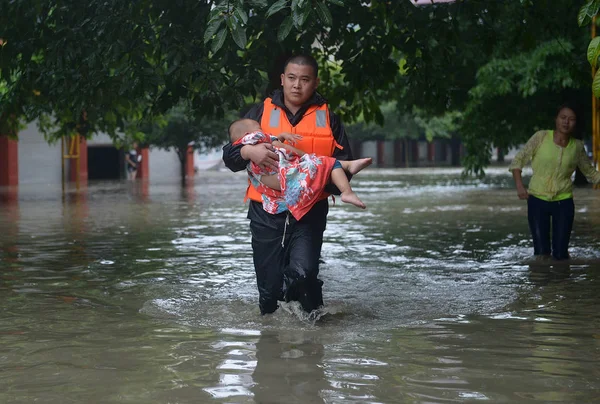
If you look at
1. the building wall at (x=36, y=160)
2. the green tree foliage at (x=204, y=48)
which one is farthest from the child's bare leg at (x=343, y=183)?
the building wall at (x=36, y=160)

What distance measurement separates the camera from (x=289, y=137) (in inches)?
279

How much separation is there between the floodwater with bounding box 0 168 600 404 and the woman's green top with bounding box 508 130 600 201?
2.73 ft

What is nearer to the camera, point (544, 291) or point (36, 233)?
point (544, 291)

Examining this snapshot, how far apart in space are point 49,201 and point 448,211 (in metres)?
11.2

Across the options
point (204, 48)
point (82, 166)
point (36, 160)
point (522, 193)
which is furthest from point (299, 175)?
point (82, 166)

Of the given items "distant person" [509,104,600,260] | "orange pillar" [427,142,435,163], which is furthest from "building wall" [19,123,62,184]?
"orange pillar" [427,142,435,163]

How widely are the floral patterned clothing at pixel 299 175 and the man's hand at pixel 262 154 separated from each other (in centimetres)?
3

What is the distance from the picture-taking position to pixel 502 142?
31375 mm

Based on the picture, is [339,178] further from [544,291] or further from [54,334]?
[544,291]

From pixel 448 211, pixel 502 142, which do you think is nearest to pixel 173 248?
pixel 448 211

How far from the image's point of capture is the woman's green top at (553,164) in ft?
37.9

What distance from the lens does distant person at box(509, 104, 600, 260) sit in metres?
11.5

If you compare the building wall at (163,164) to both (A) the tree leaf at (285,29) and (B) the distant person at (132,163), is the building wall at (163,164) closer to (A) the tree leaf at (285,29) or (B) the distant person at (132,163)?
(B) the distant person at (132,163)

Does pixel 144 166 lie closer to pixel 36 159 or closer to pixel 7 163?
pixel 36 159
